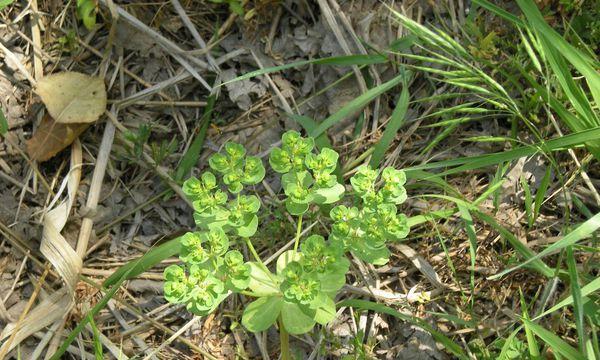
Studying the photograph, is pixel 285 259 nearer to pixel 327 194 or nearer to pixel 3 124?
pixel 327 194

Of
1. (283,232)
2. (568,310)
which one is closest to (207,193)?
(283,232)

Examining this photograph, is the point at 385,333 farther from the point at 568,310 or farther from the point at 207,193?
the point at 207,193

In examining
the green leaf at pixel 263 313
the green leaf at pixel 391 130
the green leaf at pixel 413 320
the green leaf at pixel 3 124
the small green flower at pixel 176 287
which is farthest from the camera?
the green leaf at pixel 3 124

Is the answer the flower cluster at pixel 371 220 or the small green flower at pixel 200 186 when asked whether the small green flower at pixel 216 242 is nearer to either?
the small green flower at pixel 200 186

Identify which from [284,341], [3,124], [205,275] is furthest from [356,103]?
[3,124]

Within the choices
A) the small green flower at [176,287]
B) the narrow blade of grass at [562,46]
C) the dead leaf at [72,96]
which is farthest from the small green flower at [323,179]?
the dead leaf at [72,96]
